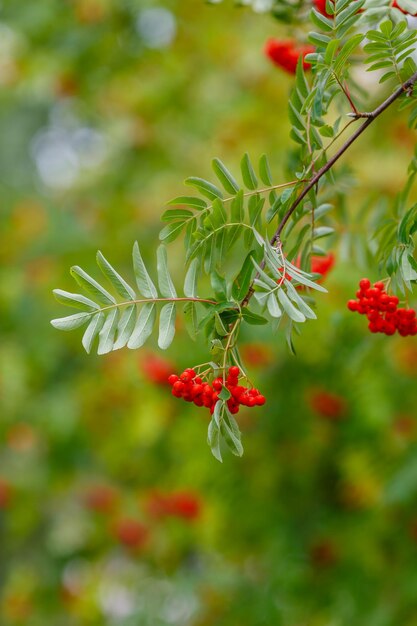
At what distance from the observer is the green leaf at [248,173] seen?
4.25 feet

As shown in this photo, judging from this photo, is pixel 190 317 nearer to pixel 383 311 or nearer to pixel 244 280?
pixel 244 280

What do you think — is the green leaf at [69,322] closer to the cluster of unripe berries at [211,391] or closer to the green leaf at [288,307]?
the cluster of unripe berries at [211,391]

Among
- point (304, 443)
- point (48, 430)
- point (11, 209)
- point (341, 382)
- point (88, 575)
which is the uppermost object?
point (11, 209)

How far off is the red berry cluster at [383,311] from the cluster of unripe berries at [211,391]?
24 cm

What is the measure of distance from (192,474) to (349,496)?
0.67 meters

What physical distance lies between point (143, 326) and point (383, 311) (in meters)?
0.36

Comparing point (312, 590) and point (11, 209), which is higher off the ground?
point (11, 209)

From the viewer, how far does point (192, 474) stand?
3703mm

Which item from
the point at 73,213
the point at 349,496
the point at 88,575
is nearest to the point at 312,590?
the point at 349,496

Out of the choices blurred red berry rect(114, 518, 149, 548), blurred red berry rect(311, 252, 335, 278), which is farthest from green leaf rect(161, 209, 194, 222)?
blurred red berry rect(114, 518, 149, 548)

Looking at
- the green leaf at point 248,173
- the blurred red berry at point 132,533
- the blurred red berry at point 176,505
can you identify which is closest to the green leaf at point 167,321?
the green leaf at point 248,173

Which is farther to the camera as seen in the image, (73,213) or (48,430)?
(73,213)

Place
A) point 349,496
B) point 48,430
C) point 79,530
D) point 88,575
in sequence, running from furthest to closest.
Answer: point 88,575, point 79,530, point 48,430, point 349,496

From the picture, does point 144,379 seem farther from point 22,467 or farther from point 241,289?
point 241,289
